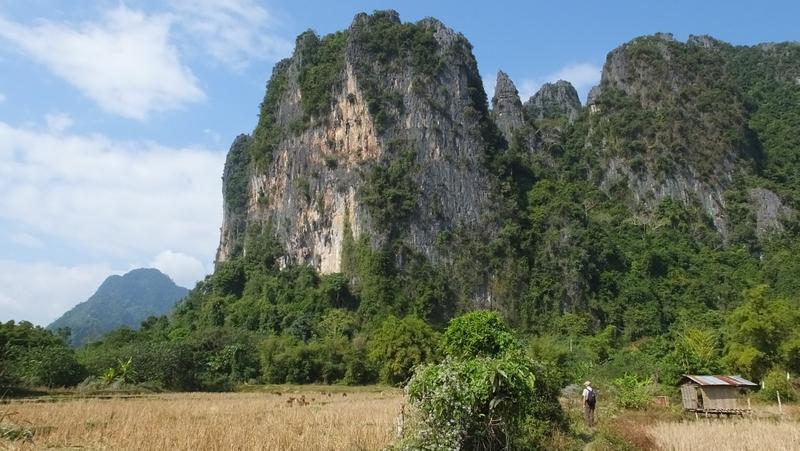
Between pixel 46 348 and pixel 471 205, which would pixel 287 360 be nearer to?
pixel 46 348

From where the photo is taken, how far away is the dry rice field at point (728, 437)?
11.3m

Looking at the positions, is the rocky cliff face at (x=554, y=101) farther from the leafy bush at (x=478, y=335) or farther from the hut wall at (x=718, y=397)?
the hut wall at (x=718, y=397)

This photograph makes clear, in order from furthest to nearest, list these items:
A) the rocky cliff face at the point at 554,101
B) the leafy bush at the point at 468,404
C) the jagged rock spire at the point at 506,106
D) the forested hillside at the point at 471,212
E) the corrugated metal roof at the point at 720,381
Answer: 1. the rocky cliff face at the point at 554,101
2. the jagged rock spire at the point at 506,106
3. the forested hillside at the point at 471,212
4. the corrugated metal roof at the point at 720,381
5. the leafy bush at the point at 468,404

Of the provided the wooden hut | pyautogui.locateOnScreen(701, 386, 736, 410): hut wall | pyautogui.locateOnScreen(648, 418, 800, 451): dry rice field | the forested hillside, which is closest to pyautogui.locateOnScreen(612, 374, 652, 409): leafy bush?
the wooden hut

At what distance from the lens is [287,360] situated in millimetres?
40406

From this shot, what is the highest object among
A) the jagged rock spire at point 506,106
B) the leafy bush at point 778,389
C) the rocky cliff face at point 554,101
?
the rocky cliff face at point 554,101

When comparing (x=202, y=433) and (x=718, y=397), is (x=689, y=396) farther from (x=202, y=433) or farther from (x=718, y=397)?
(x=202, y=433)

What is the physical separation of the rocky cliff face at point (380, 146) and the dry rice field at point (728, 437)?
40.7 meters

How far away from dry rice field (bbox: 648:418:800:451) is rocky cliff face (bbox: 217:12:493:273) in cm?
4073

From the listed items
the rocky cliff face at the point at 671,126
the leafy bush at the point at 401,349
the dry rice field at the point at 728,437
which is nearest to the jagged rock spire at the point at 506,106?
the rocky cliff face at the point at 671,126

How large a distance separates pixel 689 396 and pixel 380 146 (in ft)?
138

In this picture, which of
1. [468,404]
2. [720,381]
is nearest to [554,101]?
[720,381]

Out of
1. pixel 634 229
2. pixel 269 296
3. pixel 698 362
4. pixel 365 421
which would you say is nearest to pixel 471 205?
pixel 634 229

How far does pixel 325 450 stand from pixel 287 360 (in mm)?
32391
